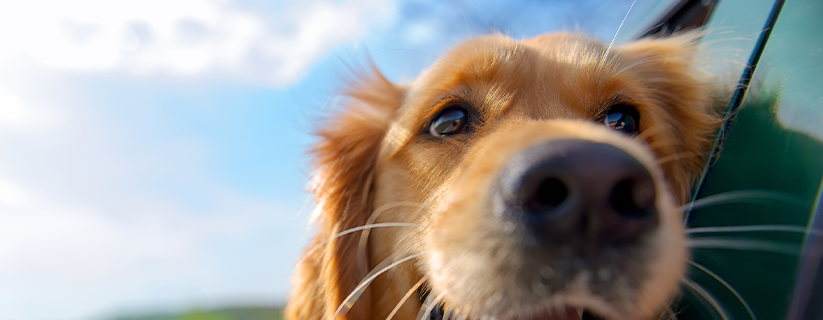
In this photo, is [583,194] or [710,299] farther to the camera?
[710,299]

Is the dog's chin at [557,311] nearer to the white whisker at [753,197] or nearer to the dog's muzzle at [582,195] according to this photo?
the dog's muzzle at [582,195]

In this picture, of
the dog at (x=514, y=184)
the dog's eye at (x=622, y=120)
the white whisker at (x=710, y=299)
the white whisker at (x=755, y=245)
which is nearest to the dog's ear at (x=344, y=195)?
the dog at (x=514, y=184)

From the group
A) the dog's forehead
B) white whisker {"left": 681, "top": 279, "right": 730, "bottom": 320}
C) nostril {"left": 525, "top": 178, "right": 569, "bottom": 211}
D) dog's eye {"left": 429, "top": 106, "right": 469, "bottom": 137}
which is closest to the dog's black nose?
nostril {"left": 525, "top": 178, "right": 569, "bottom": 211}

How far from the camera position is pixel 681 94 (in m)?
2.63

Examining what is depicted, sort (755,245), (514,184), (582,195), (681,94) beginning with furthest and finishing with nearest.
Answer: (681,94), (755,245), (514,184), (582,195)

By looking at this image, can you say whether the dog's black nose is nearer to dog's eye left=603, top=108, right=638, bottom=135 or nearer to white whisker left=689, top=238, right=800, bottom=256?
white whisker left=689, top=238, right=800, bottom=256

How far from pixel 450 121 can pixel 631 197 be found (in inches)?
47.2

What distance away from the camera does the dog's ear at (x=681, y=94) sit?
230 centimetres

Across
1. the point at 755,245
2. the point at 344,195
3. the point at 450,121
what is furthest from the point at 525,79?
the point at 344,195

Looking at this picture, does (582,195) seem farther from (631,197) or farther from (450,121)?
(450,121)

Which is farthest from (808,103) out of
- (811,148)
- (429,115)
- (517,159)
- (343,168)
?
(343,168)

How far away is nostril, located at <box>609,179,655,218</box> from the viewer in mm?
1244

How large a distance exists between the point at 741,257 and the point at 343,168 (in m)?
2.09

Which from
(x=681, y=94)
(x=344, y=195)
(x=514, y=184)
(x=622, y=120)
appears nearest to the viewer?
(x=514, y=184)
